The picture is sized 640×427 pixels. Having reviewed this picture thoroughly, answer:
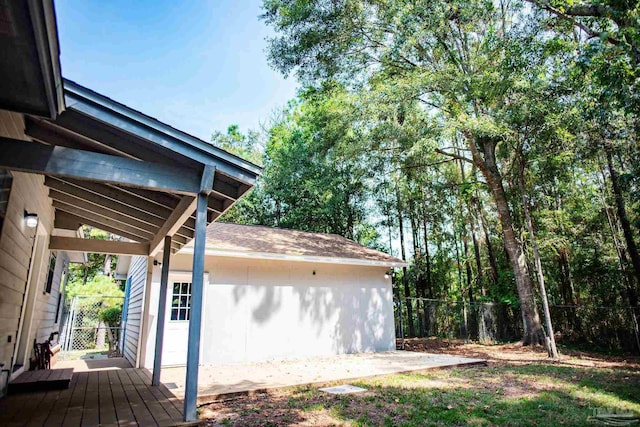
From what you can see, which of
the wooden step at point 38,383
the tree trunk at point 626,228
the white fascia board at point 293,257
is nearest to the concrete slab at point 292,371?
the wooden step at point 38,383

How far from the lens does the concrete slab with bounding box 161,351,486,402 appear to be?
5.06 meters

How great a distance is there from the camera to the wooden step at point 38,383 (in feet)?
14.6

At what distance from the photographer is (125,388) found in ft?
15.9

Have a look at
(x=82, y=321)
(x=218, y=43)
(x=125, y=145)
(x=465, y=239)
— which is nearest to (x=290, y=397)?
(x=125, y=145)

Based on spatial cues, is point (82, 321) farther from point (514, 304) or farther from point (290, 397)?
point (514, 304)

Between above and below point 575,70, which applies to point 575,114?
below

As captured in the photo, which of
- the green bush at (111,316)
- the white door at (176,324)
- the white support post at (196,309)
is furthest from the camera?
the green bush at (111,316)

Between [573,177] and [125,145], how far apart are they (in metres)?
13.8

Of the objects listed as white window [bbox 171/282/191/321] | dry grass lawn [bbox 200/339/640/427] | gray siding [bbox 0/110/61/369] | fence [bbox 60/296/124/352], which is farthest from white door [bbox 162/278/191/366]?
fence [bbox 60/296/124/352]

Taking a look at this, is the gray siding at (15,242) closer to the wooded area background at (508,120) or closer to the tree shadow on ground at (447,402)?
the tree shadow on ground at (447,402)

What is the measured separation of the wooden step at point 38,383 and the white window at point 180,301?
8.38 feet

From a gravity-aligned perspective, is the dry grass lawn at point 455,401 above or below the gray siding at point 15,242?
below

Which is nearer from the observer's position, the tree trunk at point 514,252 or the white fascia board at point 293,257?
the white fascia board at point 293,257

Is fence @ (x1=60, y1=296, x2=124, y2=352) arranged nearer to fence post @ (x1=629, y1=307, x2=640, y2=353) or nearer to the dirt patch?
Answer: the dirt patch
